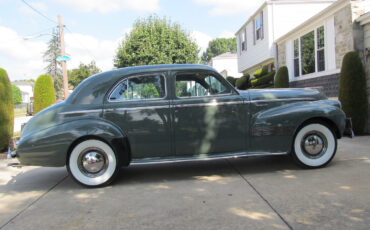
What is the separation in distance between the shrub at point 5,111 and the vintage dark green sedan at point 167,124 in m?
3.90

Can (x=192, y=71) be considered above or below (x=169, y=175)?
above

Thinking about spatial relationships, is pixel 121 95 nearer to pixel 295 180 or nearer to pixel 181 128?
pixel 181 128

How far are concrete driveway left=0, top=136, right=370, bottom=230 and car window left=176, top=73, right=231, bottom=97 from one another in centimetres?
132

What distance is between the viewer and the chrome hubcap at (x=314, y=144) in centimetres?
452

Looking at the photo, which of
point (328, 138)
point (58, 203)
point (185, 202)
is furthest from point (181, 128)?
point (328, 138)

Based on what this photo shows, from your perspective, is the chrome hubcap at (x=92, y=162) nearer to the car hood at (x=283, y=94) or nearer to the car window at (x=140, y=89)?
the car window at (x=140, y=89)

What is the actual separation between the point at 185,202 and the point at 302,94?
2721 millimetres

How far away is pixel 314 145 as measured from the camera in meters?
4.52

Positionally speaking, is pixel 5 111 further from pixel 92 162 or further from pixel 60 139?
pixel 92 162

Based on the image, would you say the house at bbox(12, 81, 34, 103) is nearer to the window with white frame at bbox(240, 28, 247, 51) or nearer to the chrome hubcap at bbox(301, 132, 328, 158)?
the window with white frame at bbox(240, 28, 247, 51)

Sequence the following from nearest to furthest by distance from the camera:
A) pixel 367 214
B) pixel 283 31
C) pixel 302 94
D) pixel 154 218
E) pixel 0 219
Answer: pixel 367 214
pixel 154 218
pixel 0 219
pixel 302 94
pixel 283 31

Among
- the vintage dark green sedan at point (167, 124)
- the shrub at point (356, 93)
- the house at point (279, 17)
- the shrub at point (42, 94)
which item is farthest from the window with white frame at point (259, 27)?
the vintage dark green sedan at point (167, 124)

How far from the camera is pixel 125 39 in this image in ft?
72.2

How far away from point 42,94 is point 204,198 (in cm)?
1002
